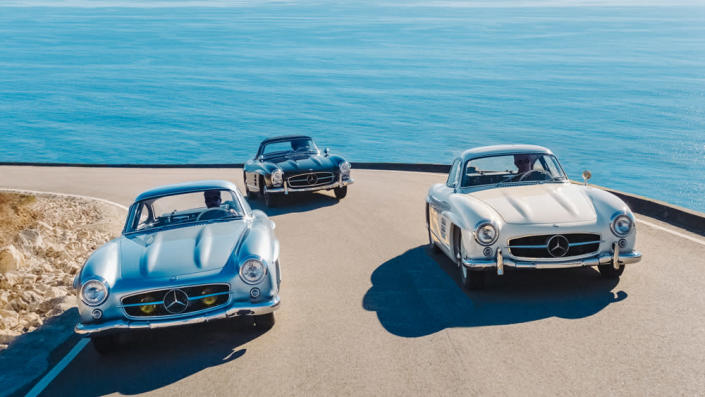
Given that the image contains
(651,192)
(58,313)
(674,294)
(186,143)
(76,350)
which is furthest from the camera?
(186,143)

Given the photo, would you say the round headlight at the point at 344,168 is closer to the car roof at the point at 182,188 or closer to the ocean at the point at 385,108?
the car roof at the point at 182,188

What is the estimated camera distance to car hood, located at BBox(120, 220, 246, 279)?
6.66 metres

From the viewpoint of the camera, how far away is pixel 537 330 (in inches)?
260

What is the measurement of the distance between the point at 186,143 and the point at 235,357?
89.8 m

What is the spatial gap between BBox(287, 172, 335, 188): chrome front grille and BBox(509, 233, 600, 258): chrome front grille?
361 inches

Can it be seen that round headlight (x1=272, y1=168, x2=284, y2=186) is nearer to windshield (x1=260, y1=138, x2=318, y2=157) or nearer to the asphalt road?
windshield (x1=260, y1=138, x2=318, y2=157)

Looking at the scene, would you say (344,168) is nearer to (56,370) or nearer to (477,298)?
(477,298)

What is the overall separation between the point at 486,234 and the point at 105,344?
404 cm

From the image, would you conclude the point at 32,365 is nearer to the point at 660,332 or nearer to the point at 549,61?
the point at 660,332

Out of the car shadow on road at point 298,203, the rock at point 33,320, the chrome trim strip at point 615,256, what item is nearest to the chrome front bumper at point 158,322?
the rock at point 33,320

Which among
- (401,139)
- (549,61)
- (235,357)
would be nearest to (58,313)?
(235,357)

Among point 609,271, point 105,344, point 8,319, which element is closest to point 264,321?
point 105,344

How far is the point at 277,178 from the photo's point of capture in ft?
53.1

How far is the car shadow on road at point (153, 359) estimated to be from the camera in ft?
19.3
